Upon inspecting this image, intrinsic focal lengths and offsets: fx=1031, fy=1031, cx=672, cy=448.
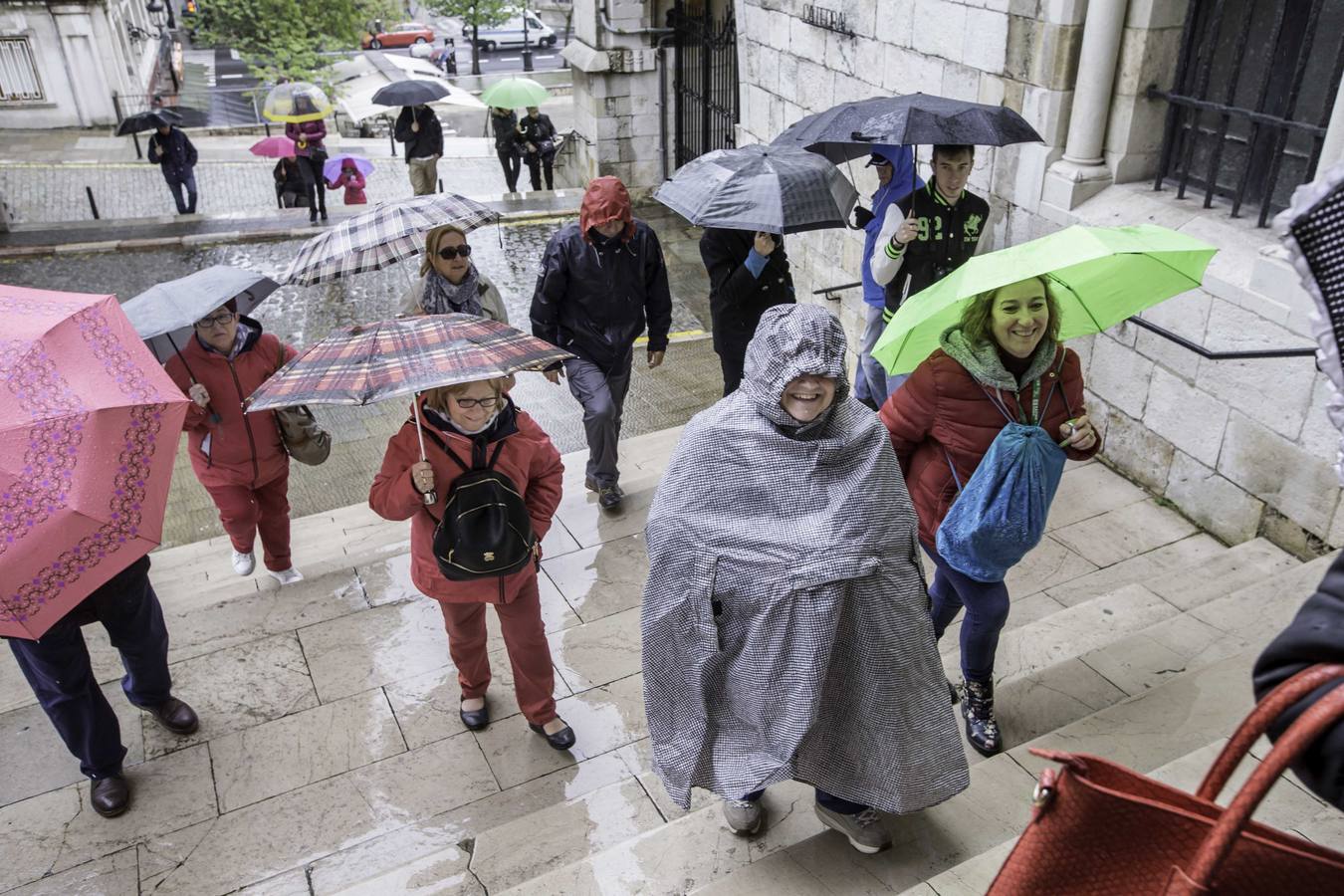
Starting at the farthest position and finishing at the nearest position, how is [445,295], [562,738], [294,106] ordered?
[294,106], [445,295], [562,738]

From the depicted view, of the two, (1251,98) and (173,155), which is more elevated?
(1251,98)

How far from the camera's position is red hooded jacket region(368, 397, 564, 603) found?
11.8ft

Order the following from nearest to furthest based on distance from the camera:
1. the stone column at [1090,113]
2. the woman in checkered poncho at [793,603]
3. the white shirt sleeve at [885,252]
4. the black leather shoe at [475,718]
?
the woman in checkered poncho at [793,603] < the black leather shoe at [475,718] < the white shirt sleeve at [885,252] < the stone column at [1090,113]

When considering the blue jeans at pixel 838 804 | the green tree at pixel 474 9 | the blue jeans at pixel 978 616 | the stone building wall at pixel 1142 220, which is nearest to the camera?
the blue jeans at pixel 838 804

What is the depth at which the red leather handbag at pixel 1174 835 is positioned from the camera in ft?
3.87

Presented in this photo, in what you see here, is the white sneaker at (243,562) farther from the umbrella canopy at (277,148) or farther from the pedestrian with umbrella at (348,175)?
the umbrella canopy at (277,148)

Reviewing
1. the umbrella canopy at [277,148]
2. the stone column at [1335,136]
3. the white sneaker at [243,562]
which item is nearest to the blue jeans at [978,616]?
the stone column at [1335,136]

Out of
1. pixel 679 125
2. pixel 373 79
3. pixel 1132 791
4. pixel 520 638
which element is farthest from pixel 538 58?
pixel 1132 791

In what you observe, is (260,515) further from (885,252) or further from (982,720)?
(982,720)

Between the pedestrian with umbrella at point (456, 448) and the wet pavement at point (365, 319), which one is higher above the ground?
the pedestrian with umbrella at point (456, 448)

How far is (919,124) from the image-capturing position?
4.96 metres

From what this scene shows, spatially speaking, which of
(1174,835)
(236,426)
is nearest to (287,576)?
(236,426)

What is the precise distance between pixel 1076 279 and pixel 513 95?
13017mm

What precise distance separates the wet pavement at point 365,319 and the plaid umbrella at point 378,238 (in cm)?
109
